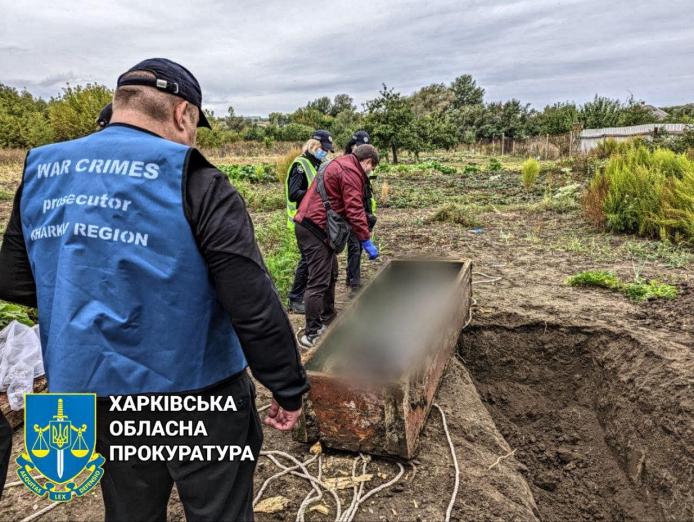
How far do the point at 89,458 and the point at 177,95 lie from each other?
3.84 feet

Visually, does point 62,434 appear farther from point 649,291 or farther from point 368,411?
point 649,291

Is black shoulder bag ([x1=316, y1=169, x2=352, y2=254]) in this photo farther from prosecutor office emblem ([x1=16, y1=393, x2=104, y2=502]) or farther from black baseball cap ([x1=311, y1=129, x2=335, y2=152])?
prosecutor office emblem ([x1=16, y1=393, x2=104, y2=502])

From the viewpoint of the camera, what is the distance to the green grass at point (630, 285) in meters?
4.75

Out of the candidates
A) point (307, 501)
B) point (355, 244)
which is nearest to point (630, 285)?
point (355, 244)

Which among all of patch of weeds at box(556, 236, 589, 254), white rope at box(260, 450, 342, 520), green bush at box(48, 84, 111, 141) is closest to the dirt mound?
patch of weeds at box(556, 236, 589, 254)

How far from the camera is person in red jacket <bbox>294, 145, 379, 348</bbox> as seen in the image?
165 inches

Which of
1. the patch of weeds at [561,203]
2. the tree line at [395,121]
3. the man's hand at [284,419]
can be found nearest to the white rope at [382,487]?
the man's hand at [284,419]

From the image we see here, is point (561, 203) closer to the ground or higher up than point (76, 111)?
closer to the ground

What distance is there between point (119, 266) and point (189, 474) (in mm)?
671

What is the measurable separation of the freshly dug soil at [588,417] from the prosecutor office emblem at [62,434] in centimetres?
247

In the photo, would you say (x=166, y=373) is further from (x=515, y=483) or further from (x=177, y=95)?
(x=515, y=483)

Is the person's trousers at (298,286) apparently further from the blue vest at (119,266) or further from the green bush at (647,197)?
the green bush at (647,197)

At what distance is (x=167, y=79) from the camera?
1.48 metres

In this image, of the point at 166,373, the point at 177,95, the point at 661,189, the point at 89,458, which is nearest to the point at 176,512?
the point at 89,458
